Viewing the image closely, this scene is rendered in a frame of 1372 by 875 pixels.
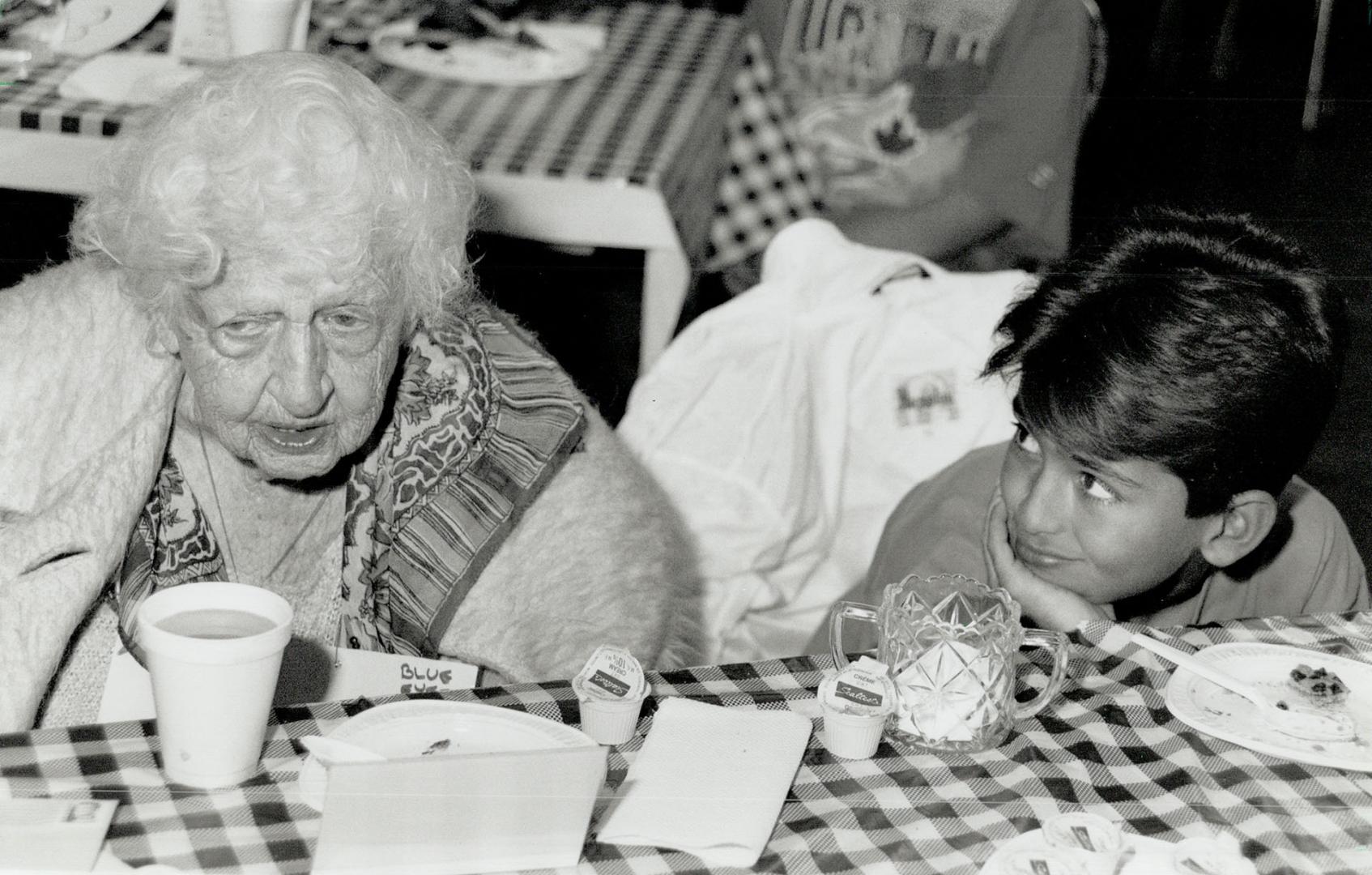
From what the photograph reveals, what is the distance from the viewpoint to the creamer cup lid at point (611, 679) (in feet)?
3.90

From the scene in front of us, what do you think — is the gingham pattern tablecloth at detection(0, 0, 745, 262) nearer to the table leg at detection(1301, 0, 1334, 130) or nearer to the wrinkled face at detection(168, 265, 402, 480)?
the wrinkled face at detection(168, 265, 402, 480)

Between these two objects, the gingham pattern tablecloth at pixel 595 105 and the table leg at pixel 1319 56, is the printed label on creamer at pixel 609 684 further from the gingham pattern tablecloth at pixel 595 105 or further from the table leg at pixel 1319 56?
the table leg at pixel 1319 56

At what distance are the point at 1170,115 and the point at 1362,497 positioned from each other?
82cm

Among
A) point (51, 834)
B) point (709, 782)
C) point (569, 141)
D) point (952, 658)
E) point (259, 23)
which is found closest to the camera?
point (51, 834)

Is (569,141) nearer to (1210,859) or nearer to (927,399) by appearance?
(927,399)

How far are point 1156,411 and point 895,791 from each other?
62 cm

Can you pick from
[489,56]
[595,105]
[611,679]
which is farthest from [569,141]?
[611,679]

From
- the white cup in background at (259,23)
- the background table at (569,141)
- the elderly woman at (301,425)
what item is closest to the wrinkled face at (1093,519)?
the elderly woman at (301,425)

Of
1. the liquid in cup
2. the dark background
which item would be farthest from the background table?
the liquid in cup

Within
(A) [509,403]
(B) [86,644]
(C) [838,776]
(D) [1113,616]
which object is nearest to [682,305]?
(A) [509,403]

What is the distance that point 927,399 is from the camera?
2.42 metres

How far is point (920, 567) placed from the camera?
1868 mm

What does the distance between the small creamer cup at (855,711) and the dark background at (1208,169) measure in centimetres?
142

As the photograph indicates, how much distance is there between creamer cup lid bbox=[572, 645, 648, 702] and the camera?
3.90 ft
